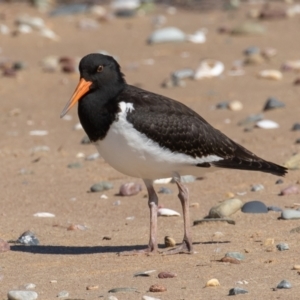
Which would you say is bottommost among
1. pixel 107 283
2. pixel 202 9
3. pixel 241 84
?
pixel 107 283

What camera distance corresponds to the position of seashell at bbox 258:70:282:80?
44.5 ft

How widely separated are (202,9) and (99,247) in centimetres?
1292

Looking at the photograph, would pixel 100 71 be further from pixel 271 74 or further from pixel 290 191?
pixel 271 74

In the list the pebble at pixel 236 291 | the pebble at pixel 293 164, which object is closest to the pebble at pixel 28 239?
the pebble at pixel 236 291

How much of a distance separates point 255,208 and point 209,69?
6.22 meters

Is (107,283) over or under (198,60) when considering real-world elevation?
under

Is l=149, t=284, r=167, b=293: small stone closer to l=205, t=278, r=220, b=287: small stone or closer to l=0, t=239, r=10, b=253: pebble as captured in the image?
l=205, t=278, r=220, b=287: small stone

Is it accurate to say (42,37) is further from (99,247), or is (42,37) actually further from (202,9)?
(99,247)

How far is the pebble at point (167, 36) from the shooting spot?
634 inches

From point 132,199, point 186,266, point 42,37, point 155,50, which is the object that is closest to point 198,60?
point 155,50

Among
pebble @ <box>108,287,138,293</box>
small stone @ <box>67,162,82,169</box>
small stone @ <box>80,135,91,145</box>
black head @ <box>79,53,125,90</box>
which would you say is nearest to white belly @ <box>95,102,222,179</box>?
black head @ <box>79,53,125,90</box>

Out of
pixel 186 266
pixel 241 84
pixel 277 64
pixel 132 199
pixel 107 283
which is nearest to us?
pixel 107 283

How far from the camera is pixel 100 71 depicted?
722cm

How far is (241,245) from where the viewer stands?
23.2 ft
